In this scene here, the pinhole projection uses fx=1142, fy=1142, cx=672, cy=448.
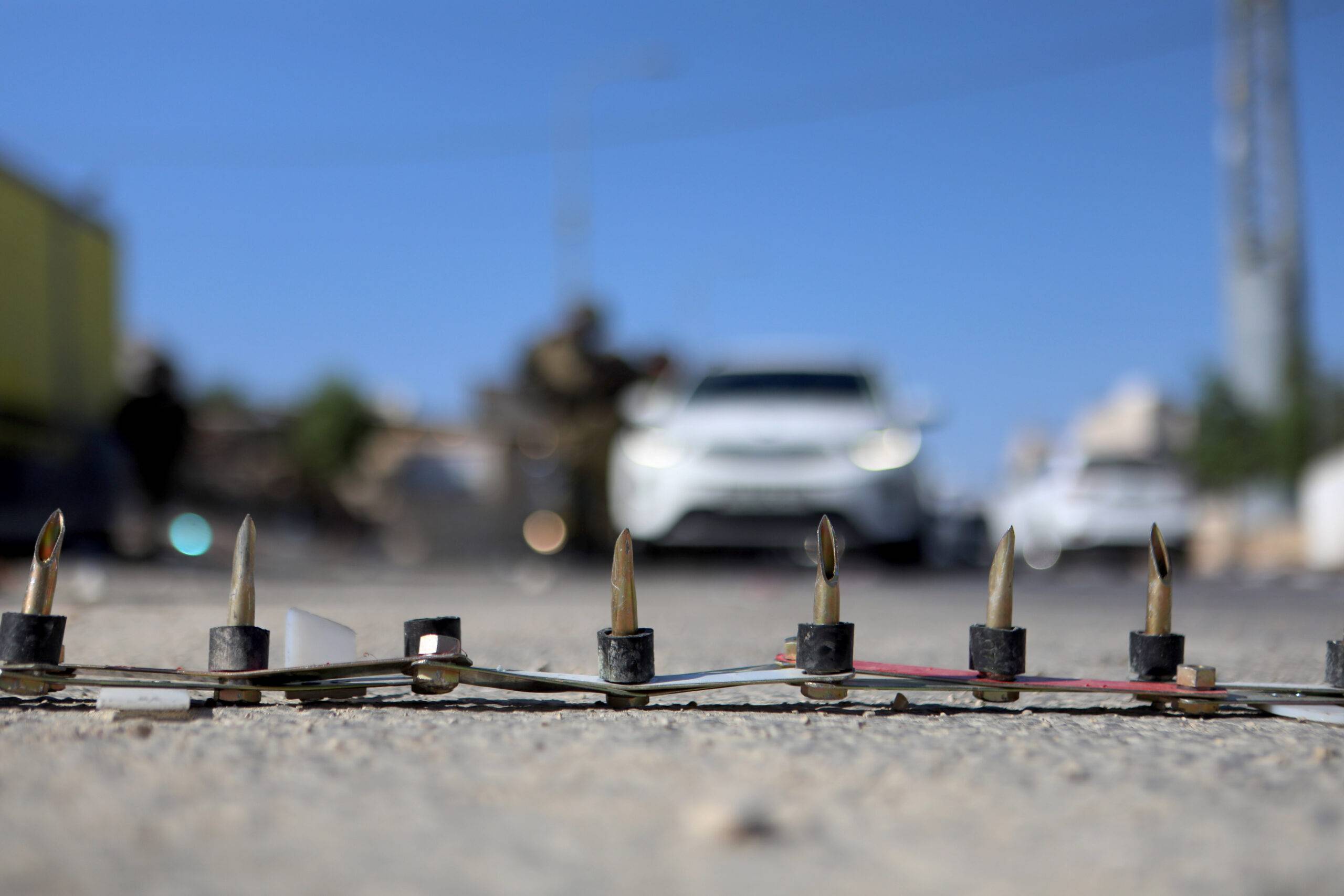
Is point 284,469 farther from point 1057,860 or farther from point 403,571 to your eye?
point 1057,860

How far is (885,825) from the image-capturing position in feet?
4.49

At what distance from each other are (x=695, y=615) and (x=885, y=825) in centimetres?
330

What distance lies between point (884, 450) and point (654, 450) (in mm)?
1432

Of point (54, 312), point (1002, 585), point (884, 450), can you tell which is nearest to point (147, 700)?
point (1002, 585)

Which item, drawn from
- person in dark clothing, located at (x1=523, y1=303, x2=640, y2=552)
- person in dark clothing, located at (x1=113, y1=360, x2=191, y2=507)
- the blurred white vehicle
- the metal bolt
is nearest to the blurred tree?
person in dark clothing, located at (x1=113, y1=360, x2=191, y2=507)

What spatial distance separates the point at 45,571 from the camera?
208 cm

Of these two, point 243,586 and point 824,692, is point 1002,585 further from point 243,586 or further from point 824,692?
point 243,586

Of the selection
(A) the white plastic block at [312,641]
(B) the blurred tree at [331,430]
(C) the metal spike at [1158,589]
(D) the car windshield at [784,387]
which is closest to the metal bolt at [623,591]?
(A) the white plastic block at [312,641]

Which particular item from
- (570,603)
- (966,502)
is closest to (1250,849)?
(570,603)

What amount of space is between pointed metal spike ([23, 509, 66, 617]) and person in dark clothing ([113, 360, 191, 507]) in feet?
50.7

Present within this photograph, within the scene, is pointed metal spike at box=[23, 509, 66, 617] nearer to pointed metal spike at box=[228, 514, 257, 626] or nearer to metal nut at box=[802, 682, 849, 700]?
pointed metal spike at box=[228, 514, 257, 626]

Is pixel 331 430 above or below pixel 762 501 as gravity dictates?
above

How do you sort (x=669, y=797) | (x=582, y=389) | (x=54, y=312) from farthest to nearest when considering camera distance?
1. (x=582, y=389)
2. (x=54, y=312)
3. (x=669, y=797)

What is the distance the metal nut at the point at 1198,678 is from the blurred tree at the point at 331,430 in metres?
49.5
